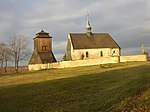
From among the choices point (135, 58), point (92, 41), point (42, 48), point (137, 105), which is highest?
point (92, 41)

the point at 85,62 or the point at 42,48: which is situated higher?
the point at 42,48

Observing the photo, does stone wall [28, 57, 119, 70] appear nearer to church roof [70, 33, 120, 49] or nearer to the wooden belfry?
the wooden belfry

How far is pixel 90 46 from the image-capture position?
6806 centimetres

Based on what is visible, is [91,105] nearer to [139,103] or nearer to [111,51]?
[139,103]

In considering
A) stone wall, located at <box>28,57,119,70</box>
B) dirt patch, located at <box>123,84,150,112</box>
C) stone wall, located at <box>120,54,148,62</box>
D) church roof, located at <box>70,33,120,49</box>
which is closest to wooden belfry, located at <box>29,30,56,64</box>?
stone wall, located at <box>28,57,119,70</box>

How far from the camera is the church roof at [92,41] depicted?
2665 inches

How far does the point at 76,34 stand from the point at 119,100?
188 feet

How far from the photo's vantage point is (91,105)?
13.5 m

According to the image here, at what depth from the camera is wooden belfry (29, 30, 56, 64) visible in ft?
233

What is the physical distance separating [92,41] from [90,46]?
1965 millimetres

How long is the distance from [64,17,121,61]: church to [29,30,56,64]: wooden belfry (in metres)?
4.74

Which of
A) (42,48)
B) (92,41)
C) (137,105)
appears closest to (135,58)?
(92,41)

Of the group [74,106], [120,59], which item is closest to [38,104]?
[74,106]

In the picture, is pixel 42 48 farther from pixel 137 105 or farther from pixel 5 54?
Result: pixel 137 105
